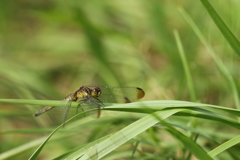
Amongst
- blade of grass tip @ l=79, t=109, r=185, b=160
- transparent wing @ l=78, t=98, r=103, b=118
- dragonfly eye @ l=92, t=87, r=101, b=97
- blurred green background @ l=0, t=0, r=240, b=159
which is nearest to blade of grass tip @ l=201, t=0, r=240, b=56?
blade of grass tip @ l=79, t=109, r=185, b=160

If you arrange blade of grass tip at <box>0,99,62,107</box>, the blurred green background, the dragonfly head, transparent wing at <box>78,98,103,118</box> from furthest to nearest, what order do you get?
the blurred green background → the dragonfly head → transparent wing at <box>78,98,103,118</box> → blade of grass tip at <box>0,99,62,107</box>

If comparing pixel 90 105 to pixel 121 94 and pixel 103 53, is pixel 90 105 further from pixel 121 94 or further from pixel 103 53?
pixel 103 53

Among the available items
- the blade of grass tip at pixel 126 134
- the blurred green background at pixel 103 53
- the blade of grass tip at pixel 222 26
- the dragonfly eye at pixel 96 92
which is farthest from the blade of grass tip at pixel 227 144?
the blurred green background at pixel 103 53

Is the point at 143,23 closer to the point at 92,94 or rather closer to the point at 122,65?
the point at 122,65

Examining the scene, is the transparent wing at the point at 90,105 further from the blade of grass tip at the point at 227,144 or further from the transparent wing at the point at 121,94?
the blade of grass tip at the point at 227,144

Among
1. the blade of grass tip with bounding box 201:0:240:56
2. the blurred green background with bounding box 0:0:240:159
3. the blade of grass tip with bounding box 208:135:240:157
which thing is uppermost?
the blurred green background with bounding box 0:0:240:159

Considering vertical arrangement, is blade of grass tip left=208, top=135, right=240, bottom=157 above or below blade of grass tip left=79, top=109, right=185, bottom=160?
below

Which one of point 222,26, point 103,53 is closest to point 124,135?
point 222,26

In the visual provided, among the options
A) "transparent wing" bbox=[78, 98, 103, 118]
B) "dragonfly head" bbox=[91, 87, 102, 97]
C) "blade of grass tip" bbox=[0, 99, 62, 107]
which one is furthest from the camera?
"dragonfly head" bbox=[91, 87, 102, 97]

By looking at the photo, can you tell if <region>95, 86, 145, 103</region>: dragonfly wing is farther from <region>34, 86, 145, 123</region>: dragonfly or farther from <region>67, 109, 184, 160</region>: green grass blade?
<region>67, 109, 184, 160</region>: green grass blade
